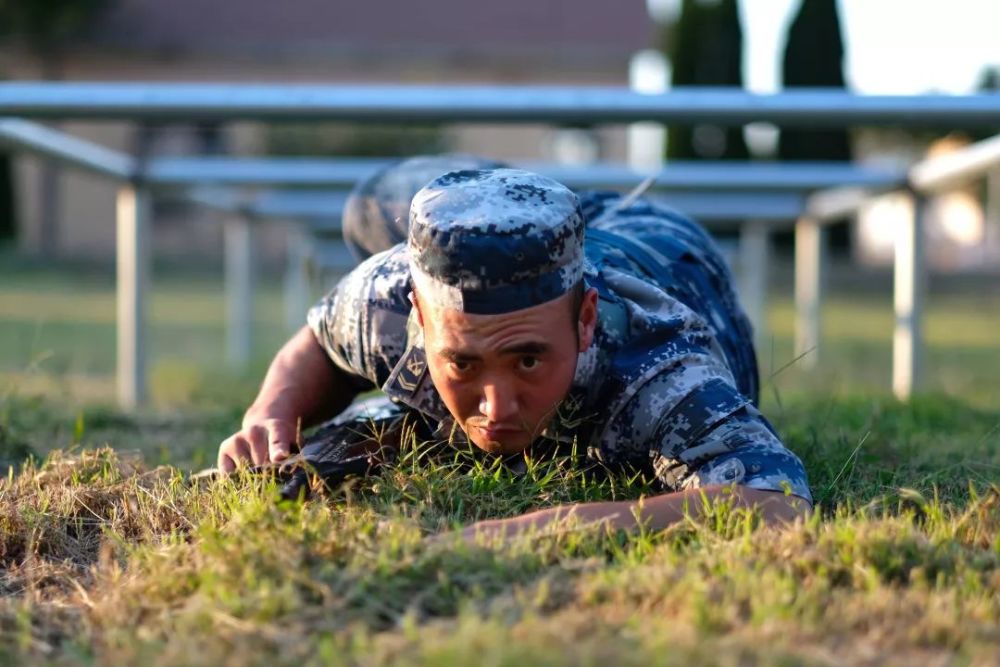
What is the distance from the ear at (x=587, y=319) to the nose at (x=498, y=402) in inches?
7.3

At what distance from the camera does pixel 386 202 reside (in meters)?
3.61

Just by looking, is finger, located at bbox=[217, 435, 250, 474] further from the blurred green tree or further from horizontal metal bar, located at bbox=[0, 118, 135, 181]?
the blurred green tree

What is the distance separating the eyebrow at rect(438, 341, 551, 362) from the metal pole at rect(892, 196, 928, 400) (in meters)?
3.23

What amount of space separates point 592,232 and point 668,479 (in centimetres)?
96

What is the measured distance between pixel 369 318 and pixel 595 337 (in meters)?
0.53

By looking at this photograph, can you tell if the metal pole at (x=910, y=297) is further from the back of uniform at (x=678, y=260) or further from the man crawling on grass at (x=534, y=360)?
the man crawling on grass at (x=534, y=360)

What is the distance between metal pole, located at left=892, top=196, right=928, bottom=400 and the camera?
5.24 meters

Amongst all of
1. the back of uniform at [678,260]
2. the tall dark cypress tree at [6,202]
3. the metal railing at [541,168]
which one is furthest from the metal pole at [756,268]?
the tall dark cypress tree at [6,202]

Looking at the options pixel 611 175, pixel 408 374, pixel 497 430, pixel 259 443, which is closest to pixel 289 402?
pixel 259 443

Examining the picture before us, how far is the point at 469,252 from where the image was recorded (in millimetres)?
2215

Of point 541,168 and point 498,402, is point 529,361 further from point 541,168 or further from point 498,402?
point 541,168

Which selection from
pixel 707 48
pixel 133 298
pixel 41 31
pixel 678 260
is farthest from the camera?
pixel 707 48

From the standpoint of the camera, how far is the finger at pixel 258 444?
105 inches

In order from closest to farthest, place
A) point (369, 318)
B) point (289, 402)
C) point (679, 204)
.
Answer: point (369, 318)
point (289, 402)
point (679, 204)
